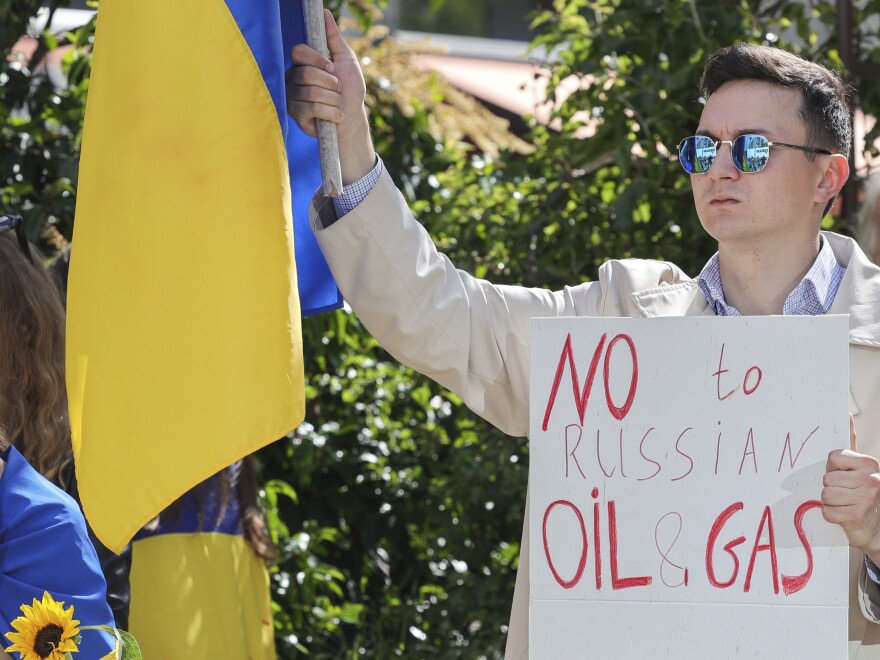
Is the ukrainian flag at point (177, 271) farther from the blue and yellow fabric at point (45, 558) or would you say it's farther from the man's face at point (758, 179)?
the man's face at point (758, 179)

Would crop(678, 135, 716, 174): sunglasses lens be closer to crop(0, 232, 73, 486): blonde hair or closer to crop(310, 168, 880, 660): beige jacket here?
crop(310, 168, 880, 660): beige jacket

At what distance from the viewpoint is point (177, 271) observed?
6.34 ft

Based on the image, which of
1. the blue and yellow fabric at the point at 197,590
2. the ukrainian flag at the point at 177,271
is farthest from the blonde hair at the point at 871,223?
the ukrainian flag at the point at 177,271

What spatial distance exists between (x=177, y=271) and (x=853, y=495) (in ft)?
3.33

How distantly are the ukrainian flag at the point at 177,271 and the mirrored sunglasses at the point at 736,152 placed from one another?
0.64m

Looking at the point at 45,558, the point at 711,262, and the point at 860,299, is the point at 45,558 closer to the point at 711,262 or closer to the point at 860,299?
the point at 711,262

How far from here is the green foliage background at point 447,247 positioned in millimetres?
3945

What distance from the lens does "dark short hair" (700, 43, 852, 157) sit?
2.10 metres

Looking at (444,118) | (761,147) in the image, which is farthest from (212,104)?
(444,118)

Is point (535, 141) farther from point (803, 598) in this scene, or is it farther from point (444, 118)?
point (803, 598)

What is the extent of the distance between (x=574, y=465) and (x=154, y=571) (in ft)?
4.88

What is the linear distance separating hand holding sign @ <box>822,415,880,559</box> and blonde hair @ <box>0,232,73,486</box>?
5.30 ft

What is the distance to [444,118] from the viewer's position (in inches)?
198

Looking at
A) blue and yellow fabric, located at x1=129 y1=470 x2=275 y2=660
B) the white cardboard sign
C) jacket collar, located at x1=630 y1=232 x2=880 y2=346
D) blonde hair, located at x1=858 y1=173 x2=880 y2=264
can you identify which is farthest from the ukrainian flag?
A: blonde hair, located at x1=858 y1=173 x2=880 y2=264
